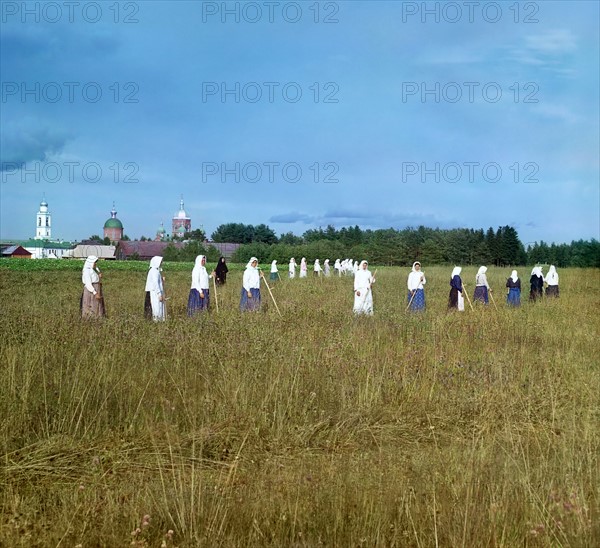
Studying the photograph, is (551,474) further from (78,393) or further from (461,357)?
(461,357)

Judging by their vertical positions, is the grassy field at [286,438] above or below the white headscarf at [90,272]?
below

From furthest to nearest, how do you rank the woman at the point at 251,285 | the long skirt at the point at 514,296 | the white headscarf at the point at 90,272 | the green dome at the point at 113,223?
the green dome at the point at 113,223
the long skirt at the point at 514,296
the woman at the point at 251,285
the white headscarf at the point at 90,272

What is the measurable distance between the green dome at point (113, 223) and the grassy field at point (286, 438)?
176638 millimetres

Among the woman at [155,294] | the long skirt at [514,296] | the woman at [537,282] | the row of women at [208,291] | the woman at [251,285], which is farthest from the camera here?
the woman at [537,282]

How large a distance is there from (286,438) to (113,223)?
18136 centimetres

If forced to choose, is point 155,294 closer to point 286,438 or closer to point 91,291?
point 91,291

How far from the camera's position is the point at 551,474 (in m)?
4.23

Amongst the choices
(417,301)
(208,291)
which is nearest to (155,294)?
(208,291)

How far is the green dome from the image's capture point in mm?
179250

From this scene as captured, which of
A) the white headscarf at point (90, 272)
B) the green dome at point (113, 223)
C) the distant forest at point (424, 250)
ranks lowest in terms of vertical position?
the white headscarf at point (90, 272)

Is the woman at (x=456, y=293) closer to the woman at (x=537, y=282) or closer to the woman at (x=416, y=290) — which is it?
the woman at (x=416, y=290)

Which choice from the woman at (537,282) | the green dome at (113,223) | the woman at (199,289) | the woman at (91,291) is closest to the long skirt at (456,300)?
the woman at (537,282)

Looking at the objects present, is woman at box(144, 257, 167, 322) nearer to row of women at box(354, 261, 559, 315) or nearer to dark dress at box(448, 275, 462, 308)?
row of women at box(354, 261, 559, 315)

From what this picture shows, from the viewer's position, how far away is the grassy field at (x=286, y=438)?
3.59 metres
